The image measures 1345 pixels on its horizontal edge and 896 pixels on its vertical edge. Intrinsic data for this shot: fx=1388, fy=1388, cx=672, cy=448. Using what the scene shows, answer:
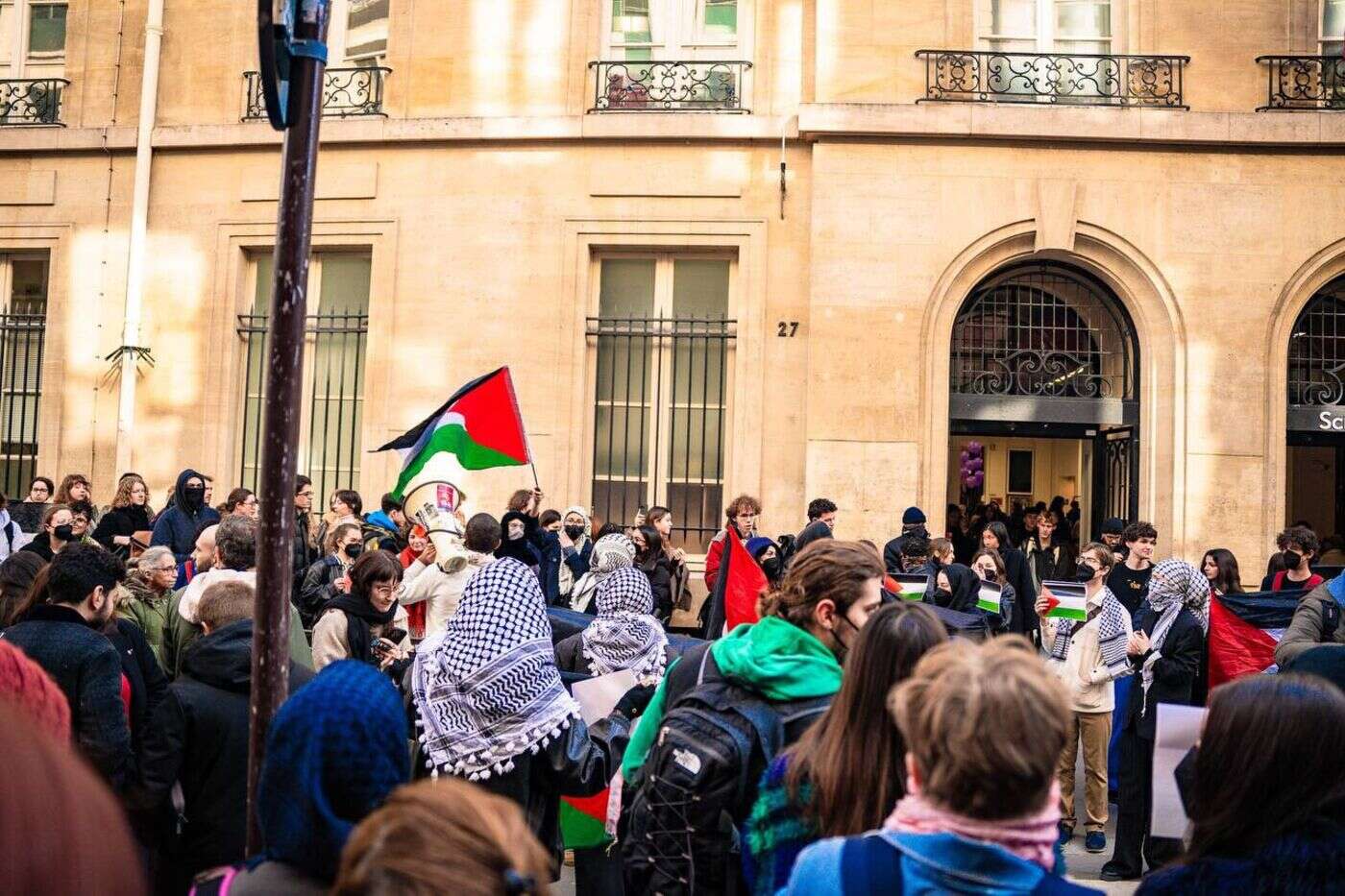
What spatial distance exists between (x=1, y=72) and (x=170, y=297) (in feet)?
12.3

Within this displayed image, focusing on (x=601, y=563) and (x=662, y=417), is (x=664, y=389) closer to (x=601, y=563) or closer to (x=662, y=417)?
(x=662, y=417)

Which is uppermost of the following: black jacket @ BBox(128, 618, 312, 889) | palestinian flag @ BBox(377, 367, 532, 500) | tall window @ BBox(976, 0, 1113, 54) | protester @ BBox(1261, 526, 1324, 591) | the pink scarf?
tall window @ BBox(976, 0, 1113, 54)

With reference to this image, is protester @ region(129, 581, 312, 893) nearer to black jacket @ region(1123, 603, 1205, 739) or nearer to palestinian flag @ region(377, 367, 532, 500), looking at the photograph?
palestinian flag @ region(377, 367, 532, 500)

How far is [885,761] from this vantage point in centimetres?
302

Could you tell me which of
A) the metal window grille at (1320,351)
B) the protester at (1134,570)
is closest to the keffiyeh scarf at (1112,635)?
the protester at (1134,570)

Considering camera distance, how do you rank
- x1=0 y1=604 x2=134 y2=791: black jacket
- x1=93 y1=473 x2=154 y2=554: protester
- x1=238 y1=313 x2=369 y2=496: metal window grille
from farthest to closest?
x1=238 y1=313 x2=369 y2=496: metal window grille < x1=93 y1=473 x2=154 y2=554: protester < x1=0 y1=604 x2=134 y2=791: black jacket

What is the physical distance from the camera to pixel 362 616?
630cm

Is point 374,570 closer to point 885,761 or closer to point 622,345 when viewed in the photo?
point 885,761

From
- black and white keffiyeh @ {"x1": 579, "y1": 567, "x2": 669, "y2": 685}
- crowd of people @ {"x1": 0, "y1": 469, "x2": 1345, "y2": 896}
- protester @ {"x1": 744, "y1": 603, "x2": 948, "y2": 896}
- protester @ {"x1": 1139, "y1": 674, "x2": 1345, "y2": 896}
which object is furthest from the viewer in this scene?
black and white keffiyeh @ {"x1": 579, "y1": 567, "x2": 669, "y2": 685}

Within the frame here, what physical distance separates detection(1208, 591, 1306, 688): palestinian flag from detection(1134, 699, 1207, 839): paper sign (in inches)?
132

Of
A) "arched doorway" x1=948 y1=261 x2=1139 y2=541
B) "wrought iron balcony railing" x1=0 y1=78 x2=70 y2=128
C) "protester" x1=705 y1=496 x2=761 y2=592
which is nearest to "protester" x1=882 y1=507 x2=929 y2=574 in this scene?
"protester" x1=705 y1=496 x2=761 y2=592

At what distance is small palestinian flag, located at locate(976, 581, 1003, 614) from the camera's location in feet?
32.1

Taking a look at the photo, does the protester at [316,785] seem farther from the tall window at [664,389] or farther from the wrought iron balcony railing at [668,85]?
the wrought iron balcony railing at [668,85]

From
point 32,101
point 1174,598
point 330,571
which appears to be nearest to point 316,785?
point 330,571
